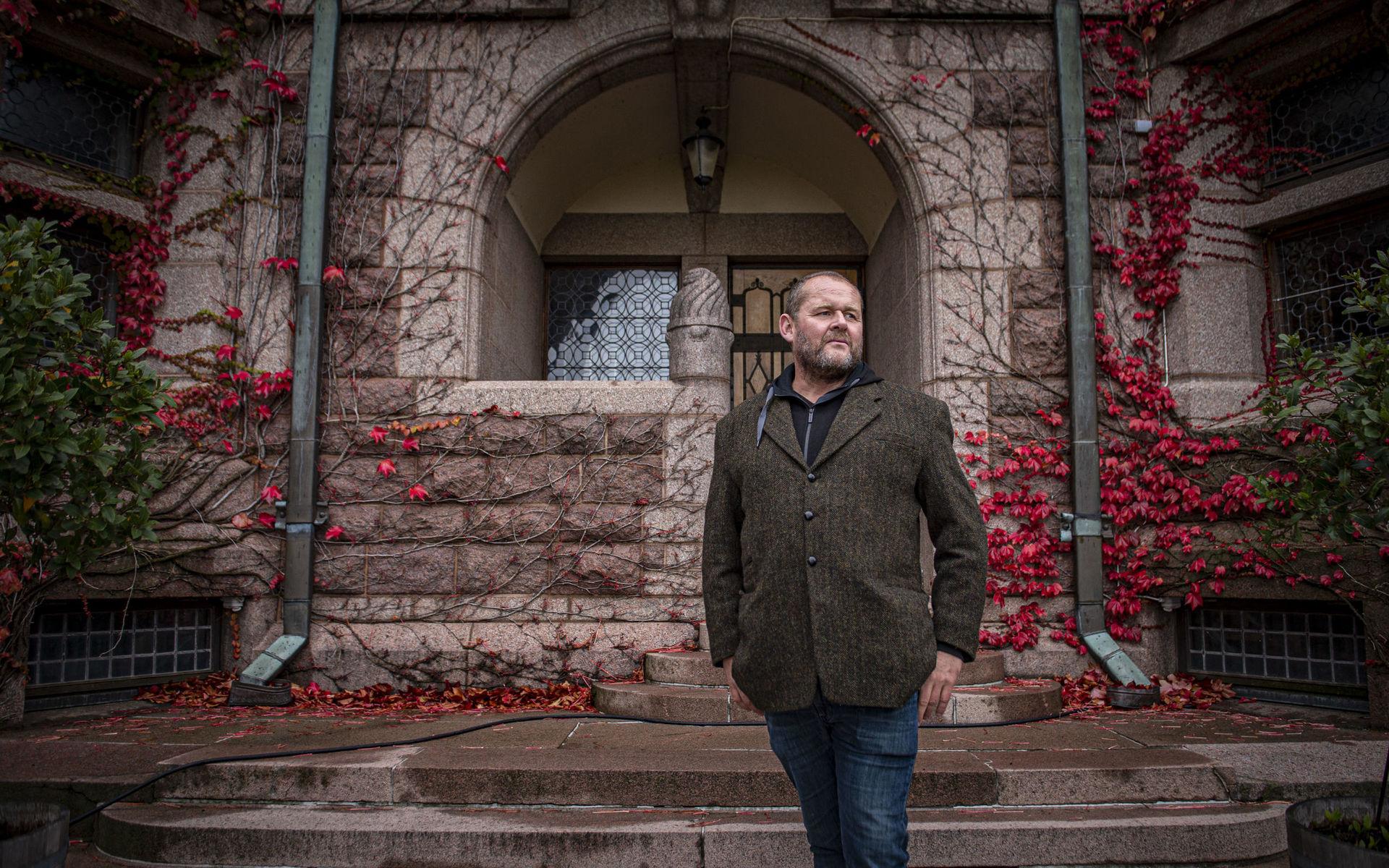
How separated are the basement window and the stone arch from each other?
7.21 feet

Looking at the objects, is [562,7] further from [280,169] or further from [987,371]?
[987,371]

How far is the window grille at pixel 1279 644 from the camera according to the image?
4.28 metres

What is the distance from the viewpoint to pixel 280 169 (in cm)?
514

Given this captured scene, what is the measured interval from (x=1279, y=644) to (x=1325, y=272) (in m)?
2.14

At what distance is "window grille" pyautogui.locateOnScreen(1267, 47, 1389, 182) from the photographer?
181 inches

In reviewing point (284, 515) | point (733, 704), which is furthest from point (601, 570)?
point (284, 515)

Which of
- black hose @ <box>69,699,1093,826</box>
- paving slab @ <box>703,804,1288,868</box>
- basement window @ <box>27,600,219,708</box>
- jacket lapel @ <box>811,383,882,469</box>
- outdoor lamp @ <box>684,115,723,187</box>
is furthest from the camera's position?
outdoor lamp @ <box>684,115,723,187</box>

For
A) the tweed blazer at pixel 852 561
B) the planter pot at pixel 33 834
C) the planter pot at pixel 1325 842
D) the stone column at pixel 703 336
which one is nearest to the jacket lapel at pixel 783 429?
the tweed blazer at pixel 852 561

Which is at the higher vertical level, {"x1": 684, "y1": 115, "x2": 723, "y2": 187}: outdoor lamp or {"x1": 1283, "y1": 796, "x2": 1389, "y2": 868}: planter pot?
{"x1": 684, "y1": 115, "x2": 723, "y2": 187}: outdoor lamp

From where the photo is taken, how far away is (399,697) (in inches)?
182

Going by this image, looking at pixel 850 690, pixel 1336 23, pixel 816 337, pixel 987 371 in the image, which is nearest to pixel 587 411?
pixel 987 371

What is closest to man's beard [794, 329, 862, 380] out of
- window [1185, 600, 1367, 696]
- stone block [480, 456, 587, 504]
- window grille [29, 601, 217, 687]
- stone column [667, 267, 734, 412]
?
stone column [667, 267, 734, 412]

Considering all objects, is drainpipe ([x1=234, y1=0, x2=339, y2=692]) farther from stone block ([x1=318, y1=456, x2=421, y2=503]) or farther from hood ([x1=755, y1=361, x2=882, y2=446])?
hood ([x1=755, y1=361, x2=882, y2=446])

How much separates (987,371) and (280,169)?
445 cm
